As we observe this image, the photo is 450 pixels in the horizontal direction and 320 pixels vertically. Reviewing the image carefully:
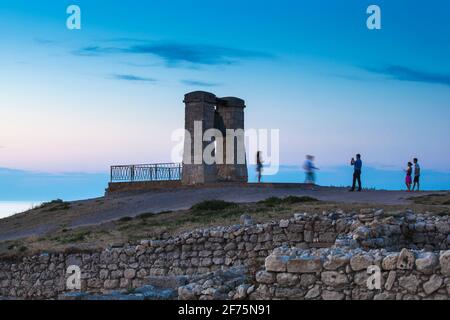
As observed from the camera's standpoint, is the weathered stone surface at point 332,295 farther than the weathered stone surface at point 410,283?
Yes

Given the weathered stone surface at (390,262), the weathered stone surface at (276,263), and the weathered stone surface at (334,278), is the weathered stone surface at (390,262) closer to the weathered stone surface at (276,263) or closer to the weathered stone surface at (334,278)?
the weathered stone surface at (334,278)

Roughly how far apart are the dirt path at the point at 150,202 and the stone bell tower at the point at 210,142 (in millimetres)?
2306

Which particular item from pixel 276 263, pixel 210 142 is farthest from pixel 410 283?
pixel 210 142

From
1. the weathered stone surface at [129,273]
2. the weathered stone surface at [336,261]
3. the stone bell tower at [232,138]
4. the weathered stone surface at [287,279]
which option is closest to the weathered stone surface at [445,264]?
the weathered stone surface at [336,261]

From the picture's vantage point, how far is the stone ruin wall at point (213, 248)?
15695 mm

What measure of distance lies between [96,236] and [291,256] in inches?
545

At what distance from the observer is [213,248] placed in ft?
61.2

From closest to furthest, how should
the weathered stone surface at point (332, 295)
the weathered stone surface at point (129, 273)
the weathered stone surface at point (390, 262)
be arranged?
Answer: the weathered stone surface at point (390, 262)
the weathered stone surface at point (332, 295)
the weathered stone surface at point (129, 273)

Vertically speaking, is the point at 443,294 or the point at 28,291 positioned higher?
the point at 443,294

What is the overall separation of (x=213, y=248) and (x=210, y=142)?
58.1 ft

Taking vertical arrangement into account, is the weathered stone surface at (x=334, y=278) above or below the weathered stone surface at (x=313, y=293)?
above

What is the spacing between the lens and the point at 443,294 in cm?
866
